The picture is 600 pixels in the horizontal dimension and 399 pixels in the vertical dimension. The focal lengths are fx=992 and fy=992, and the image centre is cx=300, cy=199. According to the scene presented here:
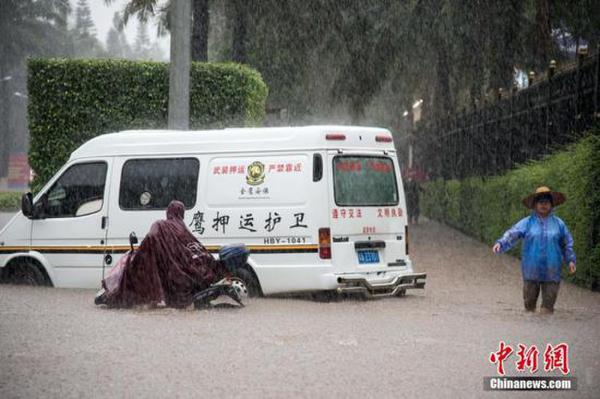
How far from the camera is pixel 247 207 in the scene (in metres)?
12.9

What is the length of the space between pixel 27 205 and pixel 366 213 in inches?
186

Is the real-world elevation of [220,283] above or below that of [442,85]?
below

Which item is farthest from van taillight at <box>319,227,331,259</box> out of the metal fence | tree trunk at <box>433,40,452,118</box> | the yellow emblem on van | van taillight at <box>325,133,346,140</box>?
tree trunk at <box>433,40,452,118</box>

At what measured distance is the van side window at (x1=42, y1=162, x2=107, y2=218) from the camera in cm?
1393

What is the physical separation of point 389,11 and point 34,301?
63.6 ft

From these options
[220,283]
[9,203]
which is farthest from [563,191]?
[9,203]

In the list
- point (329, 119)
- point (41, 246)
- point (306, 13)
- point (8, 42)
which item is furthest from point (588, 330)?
point (8, 42)

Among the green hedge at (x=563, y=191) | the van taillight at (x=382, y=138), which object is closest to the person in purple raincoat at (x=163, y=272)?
the van taillight at (x=382, y=138)

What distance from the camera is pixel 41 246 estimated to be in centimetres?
1395

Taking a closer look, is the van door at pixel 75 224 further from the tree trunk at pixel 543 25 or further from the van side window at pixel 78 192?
the tree trunk at pixel 543 25

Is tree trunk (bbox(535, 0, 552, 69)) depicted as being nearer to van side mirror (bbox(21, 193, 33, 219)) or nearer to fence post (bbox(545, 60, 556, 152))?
fence post (bbox(545, 60, 556, 152))

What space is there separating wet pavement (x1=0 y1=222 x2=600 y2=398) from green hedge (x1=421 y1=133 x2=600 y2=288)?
91 cm

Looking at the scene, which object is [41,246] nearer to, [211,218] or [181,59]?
[211,218]

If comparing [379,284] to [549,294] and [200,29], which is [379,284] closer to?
[549,294]
